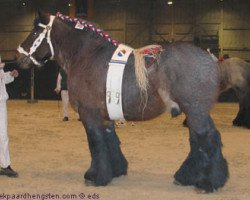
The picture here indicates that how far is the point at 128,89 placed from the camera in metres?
5.54

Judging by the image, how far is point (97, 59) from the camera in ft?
19.0

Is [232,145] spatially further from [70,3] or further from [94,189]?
[70,3]

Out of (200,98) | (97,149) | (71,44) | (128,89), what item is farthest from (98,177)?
(71,44)

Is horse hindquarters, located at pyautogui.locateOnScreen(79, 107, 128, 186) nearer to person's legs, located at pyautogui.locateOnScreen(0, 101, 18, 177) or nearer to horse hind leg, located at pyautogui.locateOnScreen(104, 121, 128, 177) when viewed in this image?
horse hind leg, located at pyautogui.locateOnScreen(104, 121, 128, 177)

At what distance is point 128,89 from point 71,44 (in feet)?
3.62

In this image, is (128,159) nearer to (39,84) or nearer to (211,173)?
(211,173)

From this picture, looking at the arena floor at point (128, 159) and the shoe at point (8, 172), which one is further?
the shoe at point (8, 172)

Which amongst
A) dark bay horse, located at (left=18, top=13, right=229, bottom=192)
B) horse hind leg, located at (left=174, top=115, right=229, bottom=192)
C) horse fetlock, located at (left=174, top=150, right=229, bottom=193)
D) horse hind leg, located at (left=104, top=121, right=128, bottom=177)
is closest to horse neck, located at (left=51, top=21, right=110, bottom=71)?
dark bay horse, located at (left=18, top=13, right=229, bottom=192)

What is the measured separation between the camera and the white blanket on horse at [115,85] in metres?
5.52

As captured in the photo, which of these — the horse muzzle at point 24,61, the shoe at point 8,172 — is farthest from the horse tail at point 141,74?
the shoe at point 8,172

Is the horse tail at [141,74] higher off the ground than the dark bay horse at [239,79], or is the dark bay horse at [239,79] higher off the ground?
the horse tail at [141,74]

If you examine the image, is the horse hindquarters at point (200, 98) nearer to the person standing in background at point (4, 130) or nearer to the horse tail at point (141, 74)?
the horse tail at point (141, 74)

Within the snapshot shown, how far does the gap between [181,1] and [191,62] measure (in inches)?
843

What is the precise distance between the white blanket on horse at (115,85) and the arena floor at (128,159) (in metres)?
0.99
